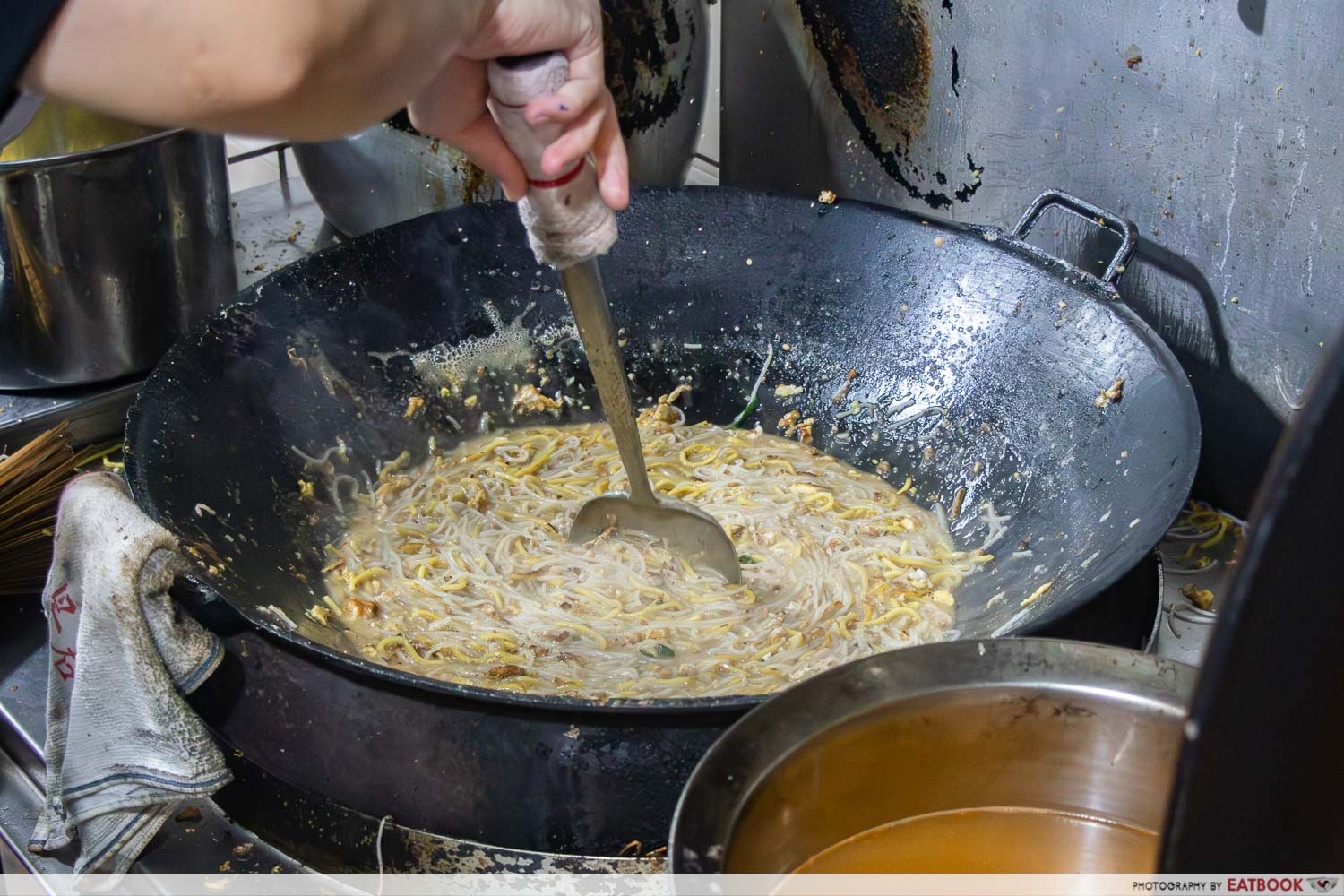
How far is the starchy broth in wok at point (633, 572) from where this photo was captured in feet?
6.56

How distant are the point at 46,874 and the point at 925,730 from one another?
142 cm

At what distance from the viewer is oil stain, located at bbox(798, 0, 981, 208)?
8.65 feet

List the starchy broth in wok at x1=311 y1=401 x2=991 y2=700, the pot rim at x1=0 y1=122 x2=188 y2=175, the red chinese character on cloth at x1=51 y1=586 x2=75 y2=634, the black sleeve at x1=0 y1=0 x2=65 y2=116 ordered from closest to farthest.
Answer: the black sleeve at x1=0 y1=0 x2=65 y2=116 < the red chinese character on cloth at x1=51 y1=586 x2=75 y2=634 < the starchy broth in wok at x1=311 y1=401 x2=991 y2=700 < the pot rim at x1=0 y1=122 x2=188 y2=175

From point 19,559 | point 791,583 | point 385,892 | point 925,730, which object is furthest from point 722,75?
point 925,730

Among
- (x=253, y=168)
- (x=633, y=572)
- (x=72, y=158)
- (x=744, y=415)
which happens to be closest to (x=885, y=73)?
(x=744, y=415)

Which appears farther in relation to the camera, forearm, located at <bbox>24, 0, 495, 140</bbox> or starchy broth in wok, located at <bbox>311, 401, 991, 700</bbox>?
starchy broth in wok, located at <bbox>311, 401, 991, 700</bbox>

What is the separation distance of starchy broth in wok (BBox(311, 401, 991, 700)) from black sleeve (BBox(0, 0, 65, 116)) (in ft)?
3.83

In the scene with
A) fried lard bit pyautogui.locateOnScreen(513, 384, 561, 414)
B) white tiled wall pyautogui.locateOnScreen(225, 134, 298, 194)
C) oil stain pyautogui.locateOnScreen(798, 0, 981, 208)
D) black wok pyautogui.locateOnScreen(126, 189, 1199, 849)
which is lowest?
fried lard bit pyautogui.locateOnScreen(513, 384, 561, 414)

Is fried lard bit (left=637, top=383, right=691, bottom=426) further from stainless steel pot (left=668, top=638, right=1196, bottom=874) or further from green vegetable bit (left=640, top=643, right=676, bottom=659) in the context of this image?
stainless steel pot (left=668, top=638, right=1196, bottom=874)

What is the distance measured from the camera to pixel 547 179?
1524 millimetres

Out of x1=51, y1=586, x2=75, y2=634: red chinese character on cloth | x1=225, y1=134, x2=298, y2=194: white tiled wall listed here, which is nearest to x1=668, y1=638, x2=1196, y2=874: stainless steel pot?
x1=51, y1=586, x2=75, y2=634: red chinese character on cloth

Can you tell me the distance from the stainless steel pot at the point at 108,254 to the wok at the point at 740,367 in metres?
0.46

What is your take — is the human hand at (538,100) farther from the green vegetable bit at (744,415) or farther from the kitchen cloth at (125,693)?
the green vegetable bit at (744,415)

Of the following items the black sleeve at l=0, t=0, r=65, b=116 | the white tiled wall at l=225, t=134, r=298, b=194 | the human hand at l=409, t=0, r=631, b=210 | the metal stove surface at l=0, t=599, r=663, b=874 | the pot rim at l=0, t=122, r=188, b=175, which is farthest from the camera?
the white tiled wall at l=225, t=134, r=298, b=194
